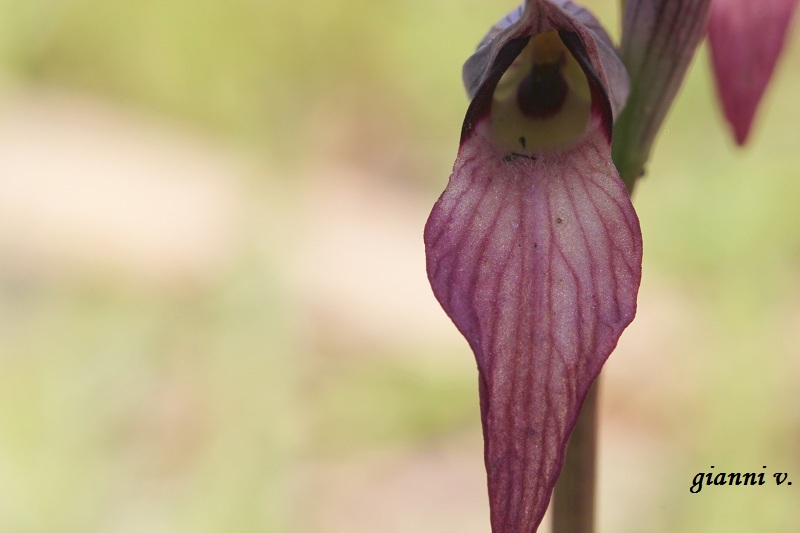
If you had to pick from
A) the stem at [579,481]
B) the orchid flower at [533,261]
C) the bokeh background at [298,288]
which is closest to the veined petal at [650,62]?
the orchid flower at [533,261]

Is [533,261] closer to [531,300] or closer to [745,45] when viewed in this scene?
[531,300]

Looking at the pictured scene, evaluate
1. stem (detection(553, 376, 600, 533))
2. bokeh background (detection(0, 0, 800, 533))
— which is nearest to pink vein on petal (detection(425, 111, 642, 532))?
stem (detection(553, 376, 600, 533))

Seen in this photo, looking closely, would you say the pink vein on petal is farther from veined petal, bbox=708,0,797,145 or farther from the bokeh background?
the bokeh background

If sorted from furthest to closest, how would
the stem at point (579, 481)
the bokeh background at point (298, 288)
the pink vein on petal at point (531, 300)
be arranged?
the bokeh background at point (298, 288) → the stem at point (579, 481) → the pink vein on petal at point (531, 300)

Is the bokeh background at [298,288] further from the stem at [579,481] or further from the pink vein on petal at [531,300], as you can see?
the pink vein on petal at [531,300]

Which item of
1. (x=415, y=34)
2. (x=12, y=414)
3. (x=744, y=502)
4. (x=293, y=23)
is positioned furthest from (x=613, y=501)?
(x=293, y=23)

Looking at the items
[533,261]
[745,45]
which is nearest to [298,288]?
[745,45]

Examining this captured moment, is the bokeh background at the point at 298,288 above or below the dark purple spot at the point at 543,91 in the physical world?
below
